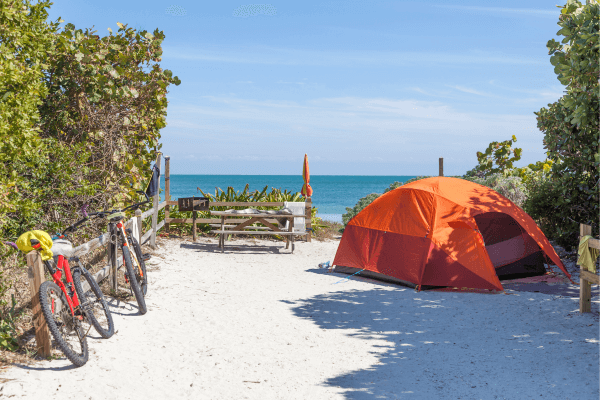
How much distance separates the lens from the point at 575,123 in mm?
7645

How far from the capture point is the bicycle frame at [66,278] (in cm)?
489

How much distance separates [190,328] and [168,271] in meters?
3.21

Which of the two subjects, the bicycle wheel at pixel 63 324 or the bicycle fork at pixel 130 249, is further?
the bicycle fork at pixel 130 249

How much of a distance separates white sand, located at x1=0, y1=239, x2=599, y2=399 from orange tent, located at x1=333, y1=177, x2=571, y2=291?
47 cm

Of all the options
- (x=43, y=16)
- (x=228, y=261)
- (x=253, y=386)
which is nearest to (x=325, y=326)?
(x=253, y=386)

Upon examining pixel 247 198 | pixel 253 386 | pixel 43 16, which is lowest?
pixel 253 386

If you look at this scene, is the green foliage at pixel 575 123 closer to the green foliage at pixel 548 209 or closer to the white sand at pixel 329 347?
the green foliage at pixel 548 209

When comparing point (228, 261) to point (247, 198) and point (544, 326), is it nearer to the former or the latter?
point (247, 198)

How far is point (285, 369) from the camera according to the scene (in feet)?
16.7

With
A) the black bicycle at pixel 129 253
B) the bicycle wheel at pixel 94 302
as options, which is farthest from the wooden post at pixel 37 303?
the black bicycle at pixel 129 253

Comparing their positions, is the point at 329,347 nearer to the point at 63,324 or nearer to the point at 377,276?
the point at 63,324

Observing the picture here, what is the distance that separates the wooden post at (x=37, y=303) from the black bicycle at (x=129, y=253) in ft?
5.03

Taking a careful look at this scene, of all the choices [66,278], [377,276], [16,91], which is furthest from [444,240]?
[16,91]

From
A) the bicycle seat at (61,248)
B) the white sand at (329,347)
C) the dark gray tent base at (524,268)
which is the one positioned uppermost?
the bicycle seat at (61,248)
